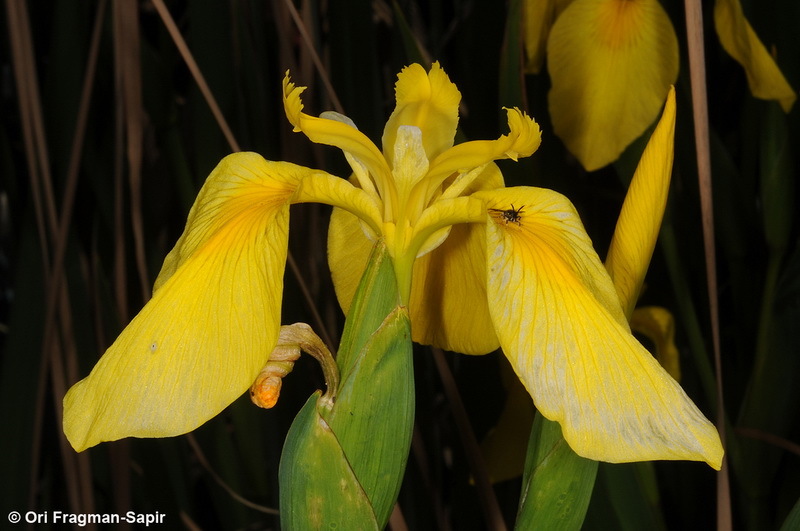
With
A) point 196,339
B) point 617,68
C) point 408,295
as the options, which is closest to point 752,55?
point 617,68

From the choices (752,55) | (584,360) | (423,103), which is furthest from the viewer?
(752,55)

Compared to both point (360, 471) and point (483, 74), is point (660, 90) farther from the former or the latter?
point (360, 471)

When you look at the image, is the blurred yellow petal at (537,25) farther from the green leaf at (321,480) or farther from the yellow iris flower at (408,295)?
the green leaf at (321,480)

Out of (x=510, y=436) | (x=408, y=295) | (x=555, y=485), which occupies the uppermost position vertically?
(x=408, y=295)

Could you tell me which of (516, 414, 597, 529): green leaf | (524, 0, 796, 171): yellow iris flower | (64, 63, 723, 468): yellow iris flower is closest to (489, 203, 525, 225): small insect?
(64, 63, 723, 468): yellow iris flower

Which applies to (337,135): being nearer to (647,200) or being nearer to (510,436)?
(647,200)
